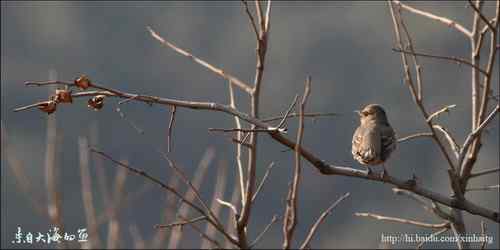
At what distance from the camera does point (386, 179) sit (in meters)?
4.04

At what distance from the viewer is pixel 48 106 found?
312 centimetres

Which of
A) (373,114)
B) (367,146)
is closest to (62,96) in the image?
(367,146)

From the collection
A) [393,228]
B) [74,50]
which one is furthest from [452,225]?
[74,50]

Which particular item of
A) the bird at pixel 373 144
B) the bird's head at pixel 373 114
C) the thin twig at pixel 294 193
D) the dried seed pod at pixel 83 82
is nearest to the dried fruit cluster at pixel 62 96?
the dried seed pod at pixel 83 82

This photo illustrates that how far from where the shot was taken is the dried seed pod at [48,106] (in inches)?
122

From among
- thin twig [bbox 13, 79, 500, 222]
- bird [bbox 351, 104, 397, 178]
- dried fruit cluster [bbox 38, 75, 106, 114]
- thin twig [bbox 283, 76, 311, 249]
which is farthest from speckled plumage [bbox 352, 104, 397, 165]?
thin twig [bbox 283, 76, 311, 249]

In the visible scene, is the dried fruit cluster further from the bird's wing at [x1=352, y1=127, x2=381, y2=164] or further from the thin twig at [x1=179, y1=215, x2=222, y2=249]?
the bird's wing at [x1=352, y1=127, x2=381, y2=164]

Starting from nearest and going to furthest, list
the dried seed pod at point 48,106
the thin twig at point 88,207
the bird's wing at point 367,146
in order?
1. the thin twig at point 88,207
2. the dried seed pod at point 48,106
3. the bird's wing at point 367,146

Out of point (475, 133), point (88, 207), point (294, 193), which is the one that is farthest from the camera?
point (475, 133)

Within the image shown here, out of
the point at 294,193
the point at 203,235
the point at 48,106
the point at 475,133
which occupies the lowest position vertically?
the point at 203,235

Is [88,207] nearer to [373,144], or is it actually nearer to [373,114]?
[373,144]

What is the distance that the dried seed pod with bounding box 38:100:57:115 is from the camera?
3.09 meters

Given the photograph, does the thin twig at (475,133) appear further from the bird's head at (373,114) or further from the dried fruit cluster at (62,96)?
the bird's head at (373,114)

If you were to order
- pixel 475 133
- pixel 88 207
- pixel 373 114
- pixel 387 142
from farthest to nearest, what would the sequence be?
pixel 373 114, pixel 387 142, pixel 475 133, pixel 88 207
